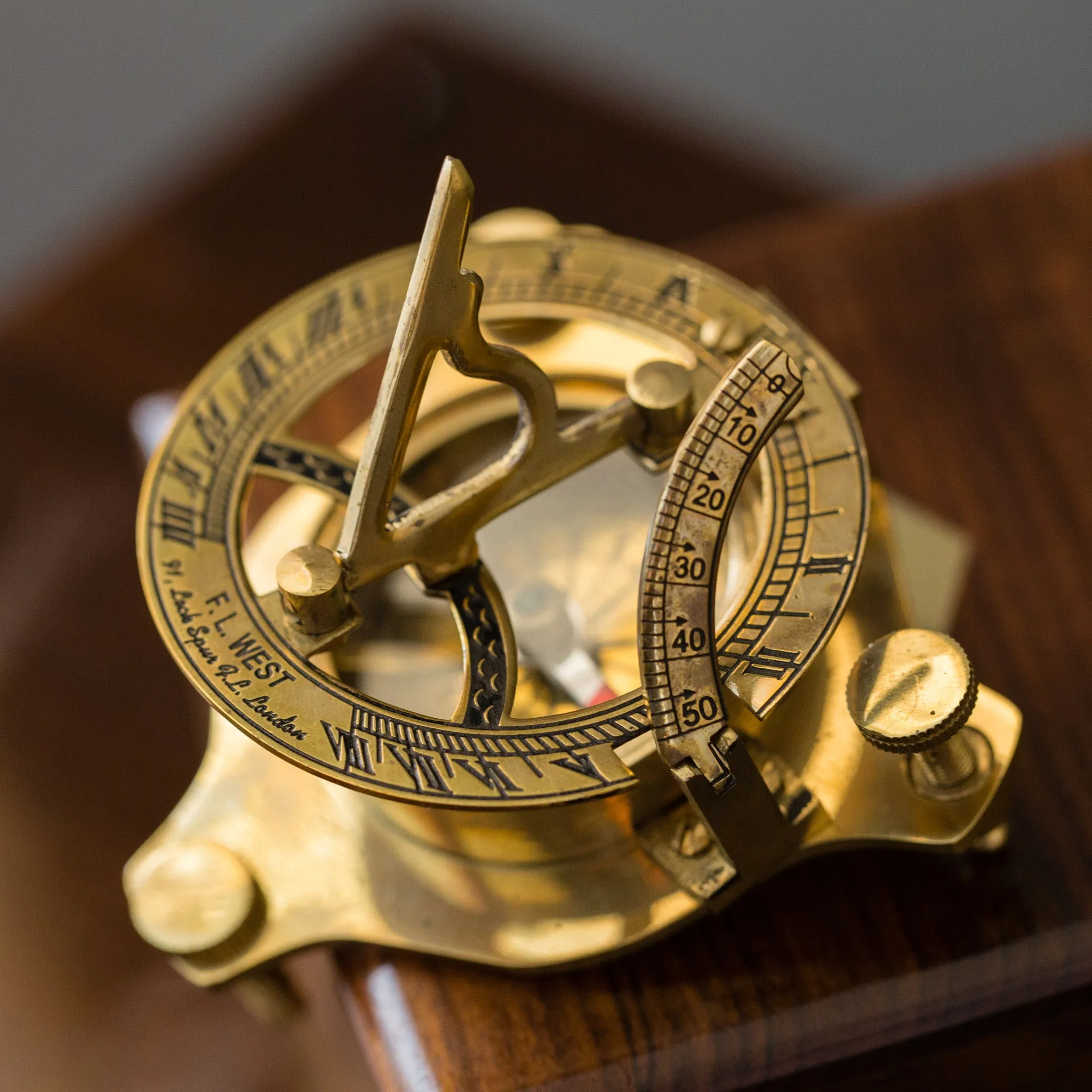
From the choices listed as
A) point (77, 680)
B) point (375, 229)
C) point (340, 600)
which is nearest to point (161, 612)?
point (340, 600)

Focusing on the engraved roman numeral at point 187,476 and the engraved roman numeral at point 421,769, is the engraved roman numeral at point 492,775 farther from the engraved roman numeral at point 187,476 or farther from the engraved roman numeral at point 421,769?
the engraved roman numeral at point 187,476

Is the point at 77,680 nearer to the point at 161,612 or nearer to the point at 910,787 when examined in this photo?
the point at 161,612

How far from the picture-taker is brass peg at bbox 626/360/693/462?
796 millimetres

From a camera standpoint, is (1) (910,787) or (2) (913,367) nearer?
A: (1) (910,787)

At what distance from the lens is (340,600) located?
74 centimetres

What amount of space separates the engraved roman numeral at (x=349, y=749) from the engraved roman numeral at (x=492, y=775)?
0.04 meters

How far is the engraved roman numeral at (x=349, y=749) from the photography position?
70 cm

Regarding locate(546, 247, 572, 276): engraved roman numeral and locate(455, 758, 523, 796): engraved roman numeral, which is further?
locate(546, 247, 572, 276): engraved roman numeral

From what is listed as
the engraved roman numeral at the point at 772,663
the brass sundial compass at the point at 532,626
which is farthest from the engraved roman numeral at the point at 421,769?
the engraved roman numeral at the point at 772,663

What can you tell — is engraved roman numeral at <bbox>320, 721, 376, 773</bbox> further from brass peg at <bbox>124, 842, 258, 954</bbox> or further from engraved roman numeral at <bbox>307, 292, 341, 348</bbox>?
engraved roman numeral at <bbox>307, 292, 341, 348</bbox>

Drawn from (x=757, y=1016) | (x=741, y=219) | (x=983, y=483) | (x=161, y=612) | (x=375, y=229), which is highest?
(x=375, y=229)

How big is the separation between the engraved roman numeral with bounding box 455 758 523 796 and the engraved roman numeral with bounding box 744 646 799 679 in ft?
0.37

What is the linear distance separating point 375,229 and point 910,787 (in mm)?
781

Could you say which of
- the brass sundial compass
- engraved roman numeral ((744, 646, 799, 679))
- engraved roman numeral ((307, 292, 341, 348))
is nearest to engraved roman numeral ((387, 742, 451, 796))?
the brass sundial compass
